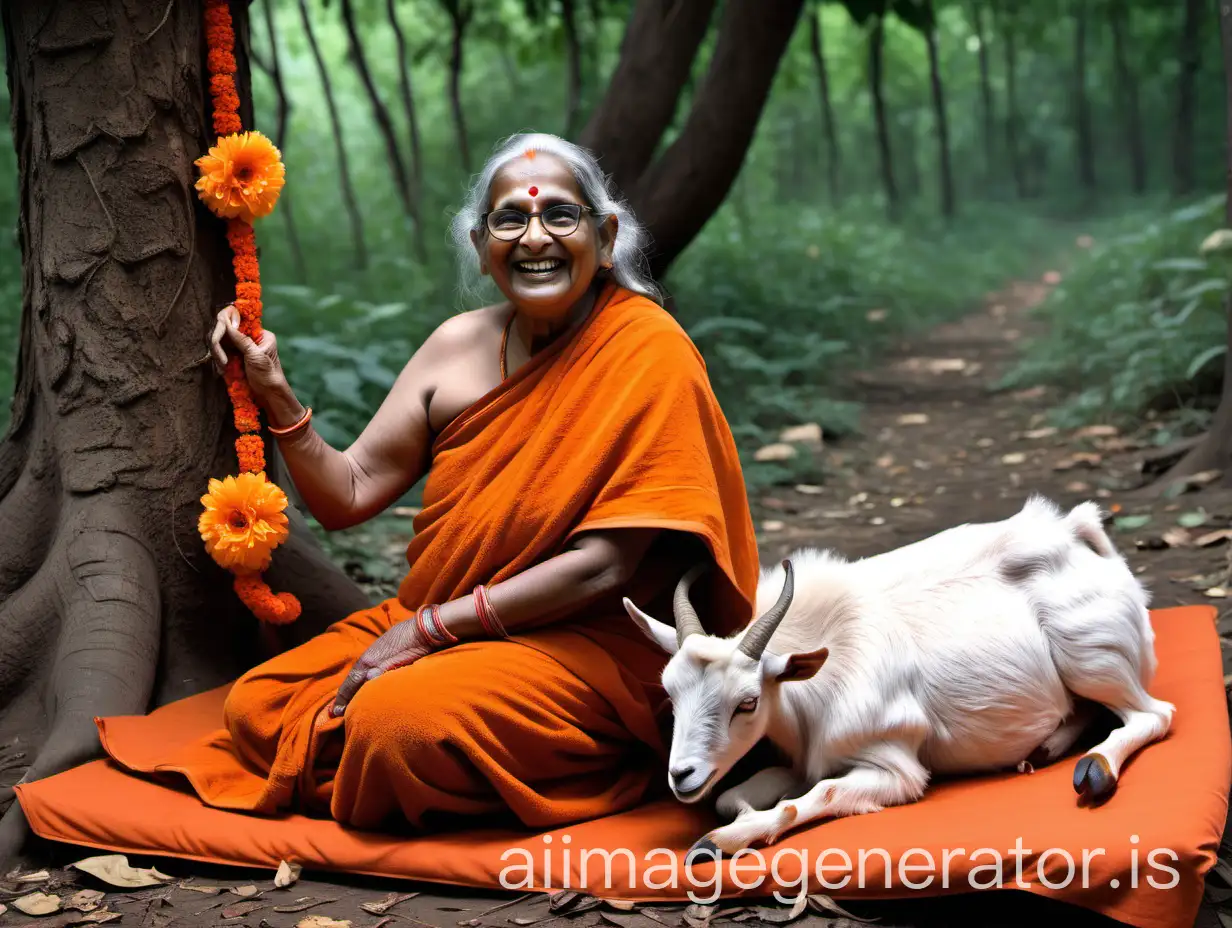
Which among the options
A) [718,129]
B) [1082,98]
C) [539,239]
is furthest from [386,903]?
[1082,98]

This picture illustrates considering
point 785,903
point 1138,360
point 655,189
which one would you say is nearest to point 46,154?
point 785,903

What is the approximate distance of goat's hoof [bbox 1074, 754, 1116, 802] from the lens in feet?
10.4

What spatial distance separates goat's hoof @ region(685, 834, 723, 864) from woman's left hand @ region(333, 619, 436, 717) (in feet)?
3.11

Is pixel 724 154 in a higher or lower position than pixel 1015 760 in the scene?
higher

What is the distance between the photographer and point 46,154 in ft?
13.8

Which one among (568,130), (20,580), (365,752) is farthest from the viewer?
(568,130)

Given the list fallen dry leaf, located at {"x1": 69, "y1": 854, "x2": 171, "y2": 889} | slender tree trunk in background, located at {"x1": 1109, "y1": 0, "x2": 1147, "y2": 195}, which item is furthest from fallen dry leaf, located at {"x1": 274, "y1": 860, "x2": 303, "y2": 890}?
slender tree trunk in background, located at {"x1": 1109, "y1": 0, "x2": 1147, "y2": 195}

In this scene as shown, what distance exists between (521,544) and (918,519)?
3994 mm

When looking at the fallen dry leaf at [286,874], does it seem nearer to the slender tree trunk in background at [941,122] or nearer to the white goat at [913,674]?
the white goat at [913,674]

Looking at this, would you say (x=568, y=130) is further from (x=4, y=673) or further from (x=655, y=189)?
(x=4, y=673)

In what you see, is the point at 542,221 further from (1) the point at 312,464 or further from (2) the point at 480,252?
(1) the point at 312,464

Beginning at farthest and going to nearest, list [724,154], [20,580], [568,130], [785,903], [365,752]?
1. [568,130]
2. [724,154]
3. [20,580]
4. [365,752]
5. [785,903]

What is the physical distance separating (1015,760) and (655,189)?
17.9ft

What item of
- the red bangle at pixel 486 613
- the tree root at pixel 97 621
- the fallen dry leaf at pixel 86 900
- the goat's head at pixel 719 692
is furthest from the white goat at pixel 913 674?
the tree root at pixel 97 621
